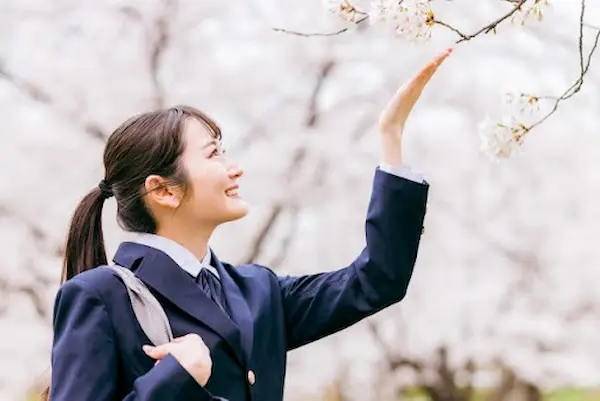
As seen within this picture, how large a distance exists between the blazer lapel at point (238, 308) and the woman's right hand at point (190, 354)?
102 millimetres

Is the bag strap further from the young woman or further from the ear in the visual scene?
the ear

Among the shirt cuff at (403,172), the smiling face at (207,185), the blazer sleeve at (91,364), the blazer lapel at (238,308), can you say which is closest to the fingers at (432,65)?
the shirt cuff at (403,172)

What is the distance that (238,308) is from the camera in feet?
4.57

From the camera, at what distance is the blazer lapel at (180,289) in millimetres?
1319

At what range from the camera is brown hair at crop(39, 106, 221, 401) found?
1.38 m

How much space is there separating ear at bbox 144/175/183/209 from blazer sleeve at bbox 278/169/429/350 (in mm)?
237

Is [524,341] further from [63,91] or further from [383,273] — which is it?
[383,273]

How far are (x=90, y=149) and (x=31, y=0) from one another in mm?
811

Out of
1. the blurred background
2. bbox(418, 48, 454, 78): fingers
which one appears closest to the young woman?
bbox(418, 48, 454, 78): fingers

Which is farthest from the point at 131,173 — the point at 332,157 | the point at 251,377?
the point at 332,157

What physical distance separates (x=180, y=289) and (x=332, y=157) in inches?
137

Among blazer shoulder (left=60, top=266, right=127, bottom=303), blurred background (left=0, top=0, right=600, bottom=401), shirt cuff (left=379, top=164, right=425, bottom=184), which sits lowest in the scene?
blurred background (left=0, top=0, right=600, bottom=401)

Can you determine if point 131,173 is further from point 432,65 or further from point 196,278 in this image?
point 432,65

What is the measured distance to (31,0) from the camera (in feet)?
15.8
